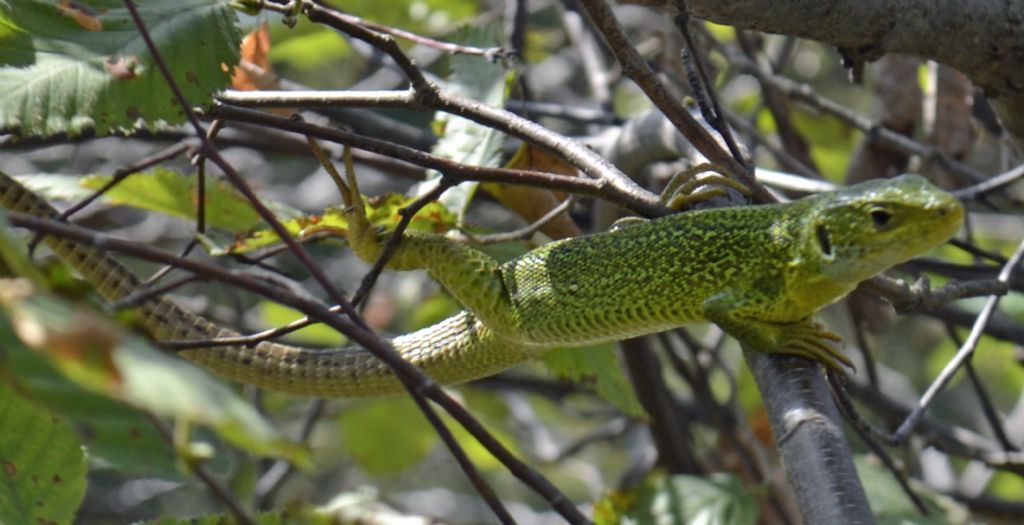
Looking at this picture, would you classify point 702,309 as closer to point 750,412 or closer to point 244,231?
point 244,231

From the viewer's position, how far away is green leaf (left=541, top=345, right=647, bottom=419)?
2871 mm

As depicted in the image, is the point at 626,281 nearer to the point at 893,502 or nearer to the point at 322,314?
the point at 322,314

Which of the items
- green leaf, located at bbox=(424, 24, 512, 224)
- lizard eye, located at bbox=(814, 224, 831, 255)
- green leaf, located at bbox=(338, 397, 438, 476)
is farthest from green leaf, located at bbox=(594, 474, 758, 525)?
green leaf, located at bbox=(338, 397, 438, 476)

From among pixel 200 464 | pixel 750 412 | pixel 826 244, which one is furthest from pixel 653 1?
pixel 750 412

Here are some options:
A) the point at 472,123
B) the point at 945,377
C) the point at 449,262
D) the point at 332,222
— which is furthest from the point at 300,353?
the point at 945,377

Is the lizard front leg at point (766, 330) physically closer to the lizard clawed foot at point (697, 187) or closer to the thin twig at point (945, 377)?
the thin twig at point (945, 377)

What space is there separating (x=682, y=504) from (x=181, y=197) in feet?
5.11

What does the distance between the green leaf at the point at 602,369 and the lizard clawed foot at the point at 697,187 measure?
1.89 feet

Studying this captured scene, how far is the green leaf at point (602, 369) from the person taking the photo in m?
2.87

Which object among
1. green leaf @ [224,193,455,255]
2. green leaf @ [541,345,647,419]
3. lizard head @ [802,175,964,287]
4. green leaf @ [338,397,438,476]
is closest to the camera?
lizard head @ [802,175,964,287]

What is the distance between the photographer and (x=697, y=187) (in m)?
2.50

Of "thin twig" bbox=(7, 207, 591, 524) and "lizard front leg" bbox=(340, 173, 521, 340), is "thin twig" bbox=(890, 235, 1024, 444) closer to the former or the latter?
"lizard front leg" bbox=(340, 173, 521, 340)

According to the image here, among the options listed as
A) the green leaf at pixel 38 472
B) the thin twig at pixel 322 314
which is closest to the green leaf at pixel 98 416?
the thin twig at pixel 322 314

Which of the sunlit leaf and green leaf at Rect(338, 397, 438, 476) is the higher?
green leaf at Rect(338, 397, 438, 476)
